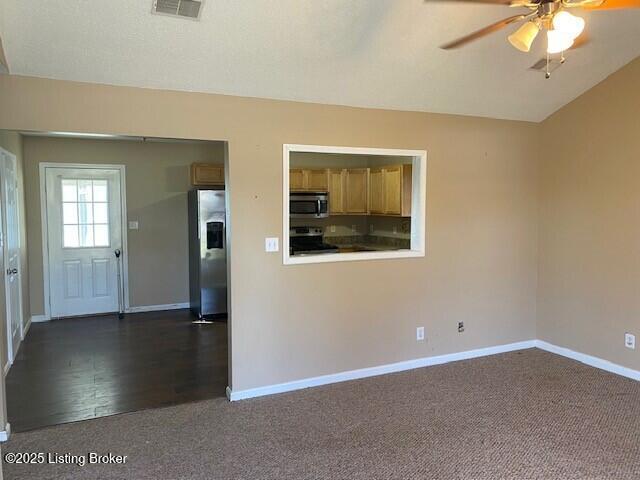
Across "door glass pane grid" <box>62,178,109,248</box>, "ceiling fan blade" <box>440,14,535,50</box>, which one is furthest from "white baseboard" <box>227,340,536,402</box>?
"door glass pane grid" <box>62,178,109,248</box>

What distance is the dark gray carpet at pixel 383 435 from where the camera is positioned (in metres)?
2.64

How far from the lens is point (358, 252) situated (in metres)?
4.21

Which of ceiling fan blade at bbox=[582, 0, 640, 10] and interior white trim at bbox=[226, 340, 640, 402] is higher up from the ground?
ceiling fan blade at bbox=[582, 0, 640, 10]

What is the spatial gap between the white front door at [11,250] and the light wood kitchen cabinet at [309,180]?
3.17 metres

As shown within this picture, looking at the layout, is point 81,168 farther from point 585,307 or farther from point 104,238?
point 585,307

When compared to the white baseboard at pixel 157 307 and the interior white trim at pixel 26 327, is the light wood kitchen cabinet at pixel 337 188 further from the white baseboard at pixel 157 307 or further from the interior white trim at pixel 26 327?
the interior white trim at pixel 26 327

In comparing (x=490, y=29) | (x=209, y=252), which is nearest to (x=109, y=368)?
(x=209, y=252)

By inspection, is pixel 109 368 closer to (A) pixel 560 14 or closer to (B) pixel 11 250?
(B) pixel 11 250

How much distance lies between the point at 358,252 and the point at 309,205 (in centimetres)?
209

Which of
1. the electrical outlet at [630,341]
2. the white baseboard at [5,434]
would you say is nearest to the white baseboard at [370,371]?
the electrical outlet at [630,341]

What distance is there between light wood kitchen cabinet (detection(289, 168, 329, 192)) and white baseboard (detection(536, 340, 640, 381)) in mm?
3265

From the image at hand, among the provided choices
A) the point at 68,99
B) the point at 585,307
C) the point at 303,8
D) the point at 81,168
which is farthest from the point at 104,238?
the point at 585,307

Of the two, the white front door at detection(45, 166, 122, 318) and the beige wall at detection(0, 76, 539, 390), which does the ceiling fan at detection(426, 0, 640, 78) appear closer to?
the beige wall at detection(0, 76, 539, 390)

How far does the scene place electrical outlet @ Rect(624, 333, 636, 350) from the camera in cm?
397
